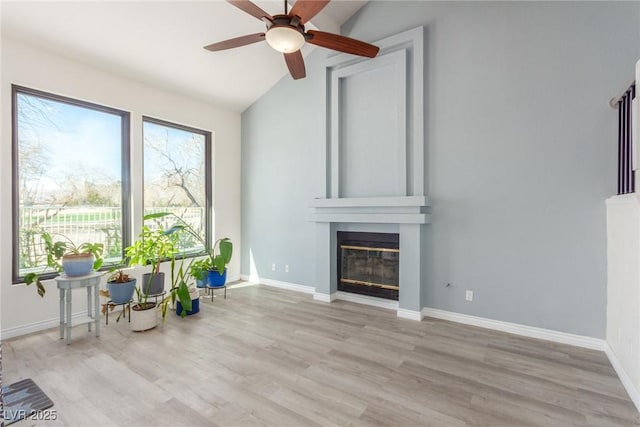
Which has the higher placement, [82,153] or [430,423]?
[82,153]

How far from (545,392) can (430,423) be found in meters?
0.96

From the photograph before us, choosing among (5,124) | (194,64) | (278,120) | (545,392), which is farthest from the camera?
(278,120)

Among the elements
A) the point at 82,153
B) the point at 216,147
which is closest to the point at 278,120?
the point at 216,147

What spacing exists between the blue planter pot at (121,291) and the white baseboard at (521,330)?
333 cm

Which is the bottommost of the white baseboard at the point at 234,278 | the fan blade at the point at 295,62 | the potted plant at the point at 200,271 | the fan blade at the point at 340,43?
the white baseboard at the point at 234,278

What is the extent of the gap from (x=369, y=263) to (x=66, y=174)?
378 centimetres

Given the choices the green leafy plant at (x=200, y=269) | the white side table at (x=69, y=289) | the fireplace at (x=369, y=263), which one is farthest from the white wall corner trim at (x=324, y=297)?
the white side table at (x=69, y=289)

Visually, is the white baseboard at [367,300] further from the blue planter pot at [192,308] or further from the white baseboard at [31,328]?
the white baseboard at [31,328]

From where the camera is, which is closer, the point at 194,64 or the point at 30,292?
the point at 30,292

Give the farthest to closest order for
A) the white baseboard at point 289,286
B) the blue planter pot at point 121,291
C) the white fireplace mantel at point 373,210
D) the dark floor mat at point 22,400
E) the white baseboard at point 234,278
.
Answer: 1. the white baseboard at point 234,278
2. the white baseboard at point 289,286
3. the white fireplace mantel at point 373,210
4. the blue planter pot at point 121,291
5. the dark floor mat at point 22,400

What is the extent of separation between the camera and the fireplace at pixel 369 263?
12.5 feet

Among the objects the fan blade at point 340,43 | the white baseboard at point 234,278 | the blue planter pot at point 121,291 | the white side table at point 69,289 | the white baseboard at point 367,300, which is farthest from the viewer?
the white baseboard at point 234,278

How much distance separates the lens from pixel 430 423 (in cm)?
177

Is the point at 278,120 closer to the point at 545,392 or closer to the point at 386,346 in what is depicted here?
the point at 386,346
